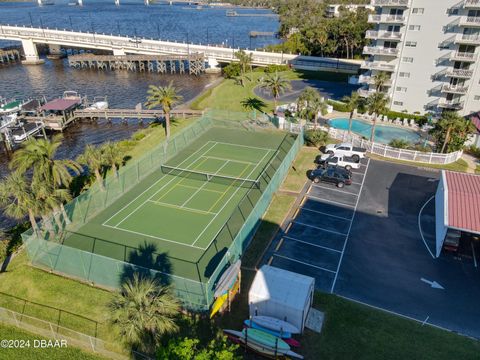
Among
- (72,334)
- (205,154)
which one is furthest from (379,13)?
(72,334)

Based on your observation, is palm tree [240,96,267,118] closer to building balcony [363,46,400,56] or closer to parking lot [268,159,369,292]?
building balcony [363,46,400,56]

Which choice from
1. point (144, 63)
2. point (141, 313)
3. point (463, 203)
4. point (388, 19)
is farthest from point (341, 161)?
point (144, 63)

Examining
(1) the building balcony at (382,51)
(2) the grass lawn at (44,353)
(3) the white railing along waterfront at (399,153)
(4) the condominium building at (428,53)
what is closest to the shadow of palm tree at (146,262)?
(2) the grass lawn at (44,353)

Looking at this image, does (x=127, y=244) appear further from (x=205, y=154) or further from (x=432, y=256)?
(x=432, y=256)

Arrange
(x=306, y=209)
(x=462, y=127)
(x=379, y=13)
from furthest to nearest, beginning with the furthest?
(x=379, y=13) → (x=462, y=127) → (x=306, y=209)

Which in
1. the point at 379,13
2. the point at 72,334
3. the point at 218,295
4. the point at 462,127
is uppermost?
the point at 379,13

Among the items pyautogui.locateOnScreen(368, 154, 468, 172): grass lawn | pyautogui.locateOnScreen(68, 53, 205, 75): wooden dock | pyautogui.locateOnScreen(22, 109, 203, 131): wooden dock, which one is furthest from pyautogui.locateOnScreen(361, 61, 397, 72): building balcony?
pyautogui.locateOnScreen(68, 53, 205, 75): wooden dock
